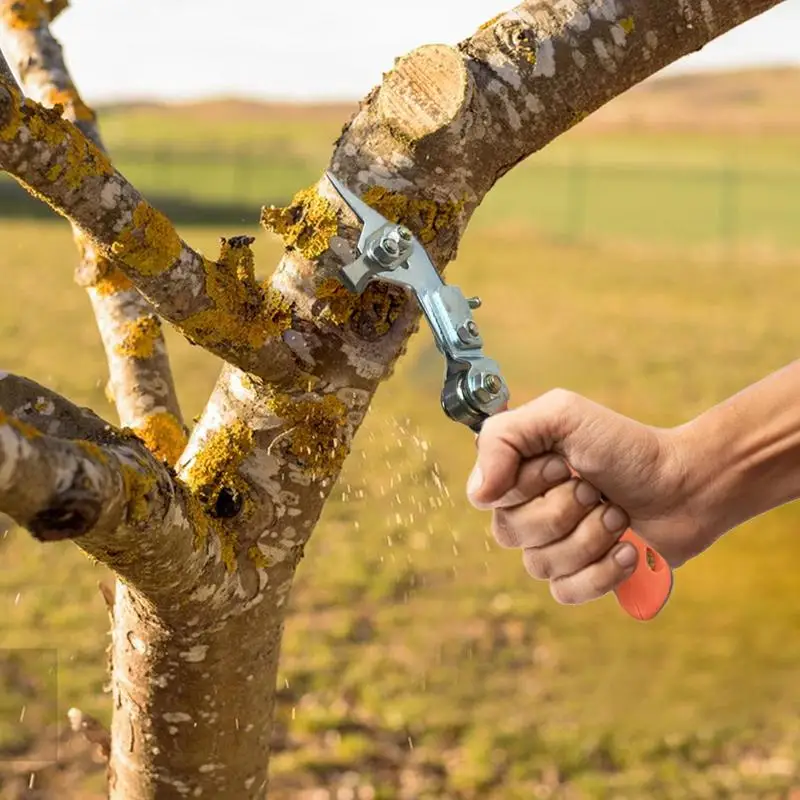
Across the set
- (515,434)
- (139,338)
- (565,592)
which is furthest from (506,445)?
(139,338)

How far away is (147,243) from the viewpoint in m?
2.04

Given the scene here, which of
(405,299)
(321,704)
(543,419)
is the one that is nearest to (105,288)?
(405,299)

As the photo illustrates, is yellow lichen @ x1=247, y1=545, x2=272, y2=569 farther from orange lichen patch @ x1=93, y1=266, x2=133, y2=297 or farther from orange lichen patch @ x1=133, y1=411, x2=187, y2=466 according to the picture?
orange lichen patch @ x1=93, y1=266, x2=133, y2=297

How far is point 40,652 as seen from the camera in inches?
237

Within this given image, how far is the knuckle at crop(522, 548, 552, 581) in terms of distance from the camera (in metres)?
2.21

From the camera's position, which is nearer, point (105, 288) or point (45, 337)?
point (105, 288)

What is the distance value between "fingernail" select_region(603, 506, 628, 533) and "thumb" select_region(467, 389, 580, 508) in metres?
0.20

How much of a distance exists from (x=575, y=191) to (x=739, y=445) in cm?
3790

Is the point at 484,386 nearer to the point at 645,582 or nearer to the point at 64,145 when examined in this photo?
the point at 645,582

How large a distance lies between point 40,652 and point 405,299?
177 inches

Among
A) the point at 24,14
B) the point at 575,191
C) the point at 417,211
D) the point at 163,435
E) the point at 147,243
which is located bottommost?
the point at 575,191

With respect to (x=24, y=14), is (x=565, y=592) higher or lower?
lower

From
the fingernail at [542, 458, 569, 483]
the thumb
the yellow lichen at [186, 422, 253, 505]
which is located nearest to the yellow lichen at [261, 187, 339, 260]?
the yellow lichen at [186, 422, 253, 505]

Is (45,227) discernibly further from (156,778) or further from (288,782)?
(156,778)
